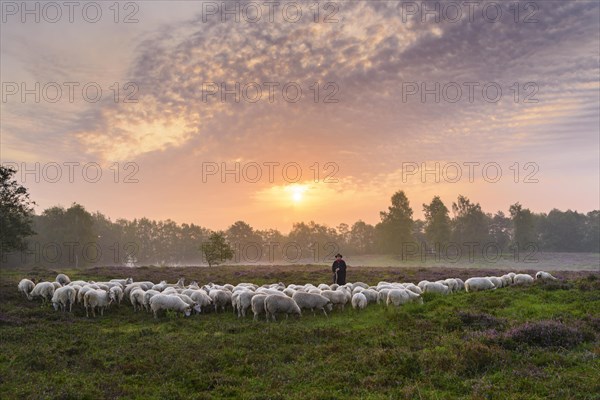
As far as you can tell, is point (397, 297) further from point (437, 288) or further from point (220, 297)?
point (220, 297)

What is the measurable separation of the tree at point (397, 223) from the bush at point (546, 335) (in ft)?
297

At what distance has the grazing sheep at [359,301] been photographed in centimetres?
1923

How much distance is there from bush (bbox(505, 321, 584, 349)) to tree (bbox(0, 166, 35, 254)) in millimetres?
47502

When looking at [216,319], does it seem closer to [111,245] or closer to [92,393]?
[92,393]

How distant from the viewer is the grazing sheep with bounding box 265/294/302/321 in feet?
58.1

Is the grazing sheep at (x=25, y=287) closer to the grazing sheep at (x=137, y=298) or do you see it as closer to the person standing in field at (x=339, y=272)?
the grazing sheep at (x=137, y=298)

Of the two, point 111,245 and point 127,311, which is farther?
point 111,245

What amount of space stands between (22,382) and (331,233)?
5631 inches

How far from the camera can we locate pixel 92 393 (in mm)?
9320

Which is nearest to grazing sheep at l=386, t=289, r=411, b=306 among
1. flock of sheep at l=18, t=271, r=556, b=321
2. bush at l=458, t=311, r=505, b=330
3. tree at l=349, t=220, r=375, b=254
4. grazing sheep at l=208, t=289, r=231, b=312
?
flock of sheep at l=18, t=271, r=556, b=321

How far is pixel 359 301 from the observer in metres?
19.3

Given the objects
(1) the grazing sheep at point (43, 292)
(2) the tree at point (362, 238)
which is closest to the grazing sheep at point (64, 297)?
(1) the grazing sheep at point (43, 292)

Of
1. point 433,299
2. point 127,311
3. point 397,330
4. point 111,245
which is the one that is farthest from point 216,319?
point 111,245

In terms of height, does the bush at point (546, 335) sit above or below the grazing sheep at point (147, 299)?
above
